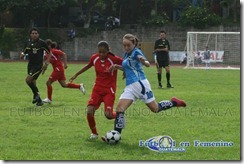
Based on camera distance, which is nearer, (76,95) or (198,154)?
(198,154)

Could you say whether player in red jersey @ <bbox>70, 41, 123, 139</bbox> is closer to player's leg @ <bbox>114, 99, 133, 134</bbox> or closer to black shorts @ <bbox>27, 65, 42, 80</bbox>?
player's leg @ <bbox>114, 99, 133, 134</bbox>

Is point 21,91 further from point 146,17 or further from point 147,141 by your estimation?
point 146,17

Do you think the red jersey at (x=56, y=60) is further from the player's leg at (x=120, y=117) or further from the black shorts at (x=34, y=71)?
the player's leg at (x=120, y=117)

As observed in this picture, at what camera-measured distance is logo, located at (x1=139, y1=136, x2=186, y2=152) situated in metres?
8.02

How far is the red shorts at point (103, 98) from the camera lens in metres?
9.30

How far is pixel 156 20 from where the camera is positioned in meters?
50.1

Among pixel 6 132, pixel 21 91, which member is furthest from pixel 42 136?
pixel 21 91

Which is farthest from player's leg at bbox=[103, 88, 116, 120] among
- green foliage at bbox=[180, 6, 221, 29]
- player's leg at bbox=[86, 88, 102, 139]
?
green foliage at bbox=[180, 6, 221, 29]

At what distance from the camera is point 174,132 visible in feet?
31.1

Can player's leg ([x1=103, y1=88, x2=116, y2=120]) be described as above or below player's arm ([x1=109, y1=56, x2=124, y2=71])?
below

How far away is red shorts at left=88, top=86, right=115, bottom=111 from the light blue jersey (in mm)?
518

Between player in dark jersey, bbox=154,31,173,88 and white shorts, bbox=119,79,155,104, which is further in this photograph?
player in dark jersey, bbox=154,31,173,88

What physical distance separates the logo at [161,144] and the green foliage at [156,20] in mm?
41678

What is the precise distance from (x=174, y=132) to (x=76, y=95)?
711 centimetres
